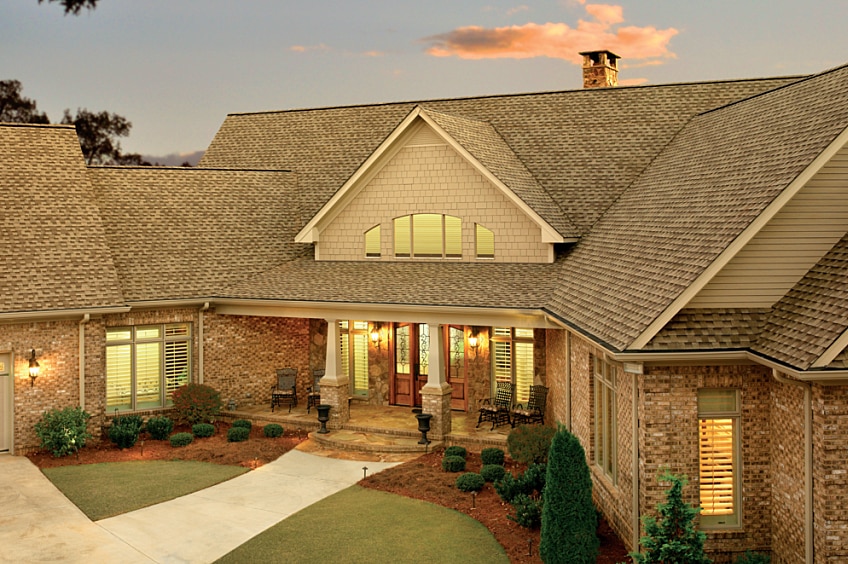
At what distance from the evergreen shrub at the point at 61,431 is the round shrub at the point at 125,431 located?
2.14 ft

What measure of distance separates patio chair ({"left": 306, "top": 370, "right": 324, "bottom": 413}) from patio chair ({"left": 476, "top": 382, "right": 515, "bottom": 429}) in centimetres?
457

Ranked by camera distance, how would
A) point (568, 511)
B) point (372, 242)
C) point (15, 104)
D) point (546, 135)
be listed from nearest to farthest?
point (568, 511) < point (372, 242) < point (546, 135) < point (15, 104)

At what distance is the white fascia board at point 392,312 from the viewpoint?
18562mm

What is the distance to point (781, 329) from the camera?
11047 millimetres

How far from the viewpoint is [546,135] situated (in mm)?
24203

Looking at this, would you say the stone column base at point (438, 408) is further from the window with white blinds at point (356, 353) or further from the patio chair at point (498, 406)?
the window with white blinds at point (356, 353)

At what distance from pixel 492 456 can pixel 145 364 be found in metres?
9.66

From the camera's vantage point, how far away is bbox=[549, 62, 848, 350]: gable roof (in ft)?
38.6

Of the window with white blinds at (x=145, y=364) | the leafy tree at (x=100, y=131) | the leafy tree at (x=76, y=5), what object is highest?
the leafy tree at (x=100, y=131)

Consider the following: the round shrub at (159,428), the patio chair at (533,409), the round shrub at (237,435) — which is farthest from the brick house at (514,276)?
the round shrub at (237,435)

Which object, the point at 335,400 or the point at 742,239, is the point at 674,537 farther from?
the point at 335,400

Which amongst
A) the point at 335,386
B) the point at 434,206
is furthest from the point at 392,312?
the point at 434,206

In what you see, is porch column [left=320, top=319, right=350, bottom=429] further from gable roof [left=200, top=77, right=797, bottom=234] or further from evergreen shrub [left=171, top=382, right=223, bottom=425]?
gable roof [left=200, top=77, right=797, bottom=234]

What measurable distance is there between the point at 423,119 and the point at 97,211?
8797 millimetres
